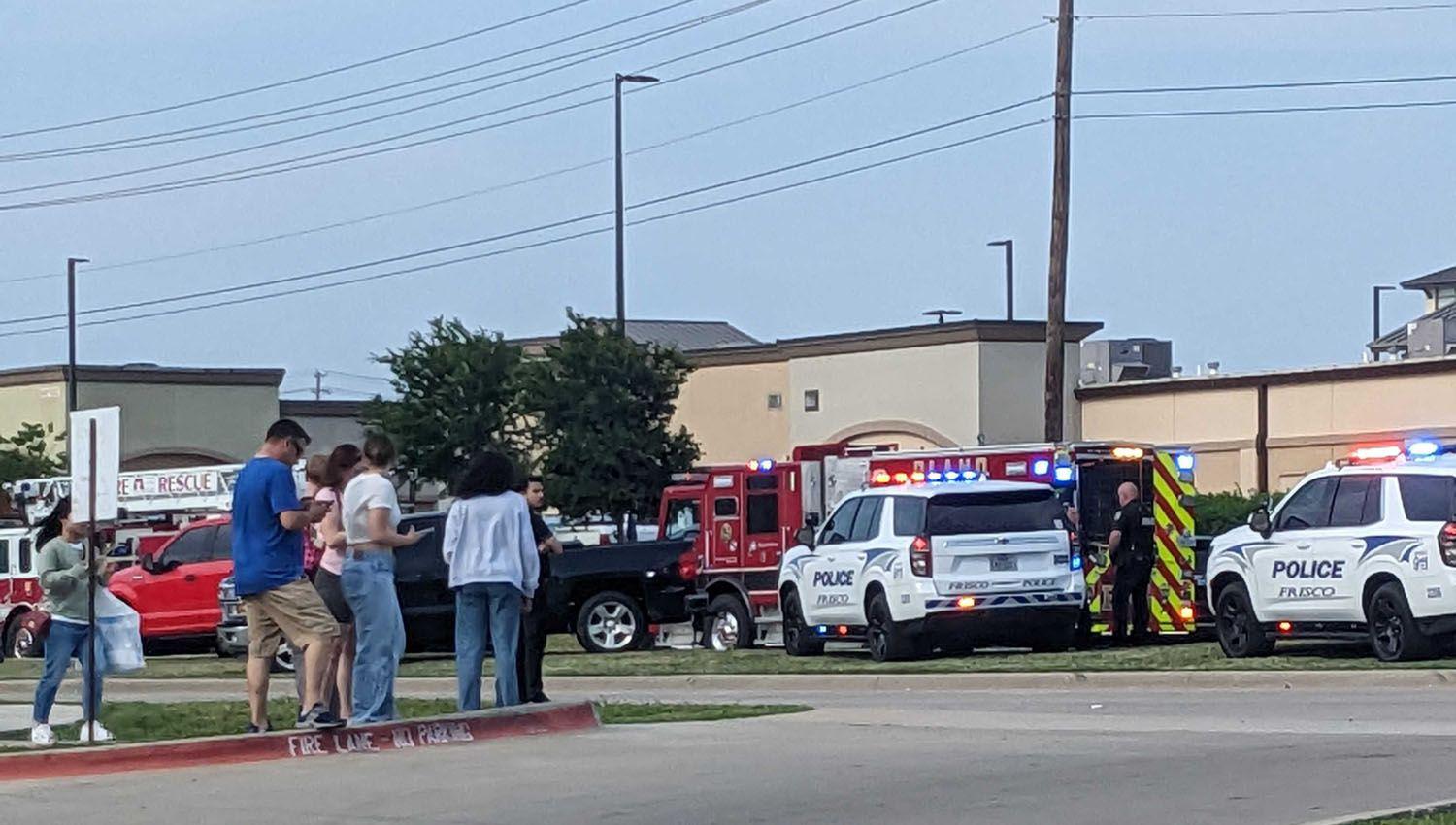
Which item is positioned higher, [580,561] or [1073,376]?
[1073,376]

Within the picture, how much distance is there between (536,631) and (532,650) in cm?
34

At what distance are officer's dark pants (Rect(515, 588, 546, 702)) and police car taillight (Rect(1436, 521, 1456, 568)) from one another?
7.88 m


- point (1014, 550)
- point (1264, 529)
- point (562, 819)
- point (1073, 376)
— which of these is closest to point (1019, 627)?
point (1014, 550)

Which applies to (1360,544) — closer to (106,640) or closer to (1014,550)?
(1014,550)

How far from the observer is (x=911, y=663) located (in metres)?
23.7

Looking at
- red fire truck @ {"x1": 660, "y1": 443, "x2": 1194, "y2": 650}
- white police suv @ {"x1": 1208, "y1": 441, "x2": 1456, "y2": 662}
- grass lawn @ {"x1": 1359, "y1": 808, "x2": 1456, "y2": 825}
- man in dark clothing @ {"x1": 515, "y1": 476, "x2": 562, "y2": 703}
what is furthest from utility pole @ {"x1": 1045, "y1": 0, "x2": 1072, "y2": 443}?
grass lawn @ {"x1": 1359, "y1": 808, "x2": 1456, "y2": 825}

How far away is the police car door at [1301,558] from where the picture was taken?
21.9 metres

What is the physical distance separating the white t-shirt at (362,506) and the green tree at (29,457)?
3860cm

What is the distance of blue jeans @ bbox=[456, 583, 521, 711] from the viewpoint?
49.1 ft

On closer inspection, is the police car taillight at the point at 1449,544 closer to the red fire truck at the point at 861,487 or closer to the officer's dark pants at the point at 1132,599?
the officer's dark pants at the point at 1132,599

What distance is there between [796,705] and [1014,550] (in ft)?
22.3

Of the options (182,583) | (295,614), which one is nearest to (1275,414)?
(182,583)

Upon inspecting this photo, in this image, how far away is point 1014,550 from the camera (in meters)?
23.9

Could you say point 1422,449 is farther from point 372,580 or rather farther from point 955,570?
point 372,580
